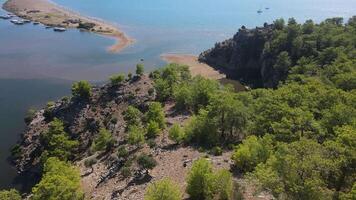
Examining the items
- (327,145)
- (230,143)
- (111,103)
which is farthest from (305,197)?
(111,103)

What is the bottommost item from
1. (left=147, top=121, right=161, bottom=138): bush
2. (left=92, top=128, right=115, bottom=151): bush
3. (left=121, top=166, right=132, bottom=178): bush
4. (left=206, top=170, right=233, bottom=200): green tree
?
(left=92, top=128, right=115, bottom=151): bush

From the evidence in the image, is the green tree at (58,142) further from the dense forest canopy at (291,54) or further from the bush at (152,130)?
the dense forest canopy at (291,54)

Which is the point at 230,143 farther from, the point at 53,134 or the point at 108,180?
the point at 53,134

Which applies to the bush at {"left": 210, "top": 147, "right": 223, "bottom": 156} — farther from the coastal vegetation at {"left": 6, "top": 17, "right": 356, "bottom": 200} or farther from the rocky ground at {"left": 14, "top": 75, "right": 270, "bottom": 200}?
the rocky ground at {"left": 14, "top": 75, "right": 270, "bottom": 200}

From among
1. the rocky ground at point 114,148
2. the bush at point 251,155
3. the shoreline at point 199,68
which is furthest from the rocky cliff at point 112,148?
the shoreline at point 199,68

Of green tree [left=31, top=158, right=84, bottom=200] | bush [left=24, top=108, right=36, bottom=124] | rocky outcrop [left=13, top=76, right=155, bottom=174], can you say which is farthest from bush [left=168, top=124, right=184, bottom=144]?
bush [left=24, top=108, right=36, bottom=124]

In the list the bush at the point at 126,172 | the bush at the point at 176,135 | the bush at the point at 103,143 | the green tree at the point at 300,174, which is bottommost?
the bush at the point at 103,143
